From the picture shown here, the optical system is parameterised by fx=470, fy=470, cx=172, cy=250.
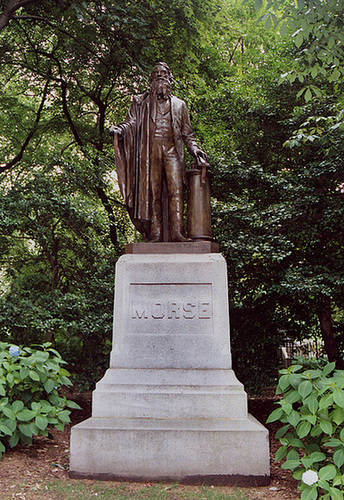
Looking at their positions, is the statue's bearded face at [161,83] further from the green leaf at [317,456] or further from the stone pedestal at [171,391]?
the green leaf at [317,456]

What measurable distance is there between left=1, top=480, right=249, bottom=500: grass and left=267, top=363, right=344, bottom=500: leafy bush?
620 millimetres

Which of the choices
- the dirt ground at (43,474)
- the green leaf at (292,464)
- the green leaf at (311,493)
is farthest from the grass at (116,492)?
the green leaf at (311,493)

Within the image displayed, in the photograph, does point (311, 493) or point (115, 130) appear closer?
point (311, 493)

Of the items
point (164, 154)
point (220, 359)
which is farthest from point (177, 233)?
point (220, 359)

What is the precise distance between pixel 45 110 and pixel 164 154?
899 cm

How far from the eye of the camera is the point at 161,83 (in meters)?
6.00

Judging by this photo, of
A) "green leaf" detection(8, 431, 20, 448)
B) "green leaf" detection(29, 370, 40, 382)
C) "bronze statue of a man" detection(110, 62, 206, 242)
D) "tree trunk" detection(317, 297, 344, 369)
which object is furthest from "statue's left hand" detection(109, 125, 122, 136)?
"tree trunk" detection(317, 297, 344, 369)

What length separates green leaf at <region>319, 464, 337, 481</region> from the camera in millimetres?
3605

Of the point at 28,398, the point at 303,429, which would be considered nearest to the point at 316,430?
the point at 303,429

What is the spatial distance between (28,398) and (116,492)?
1.61 meters

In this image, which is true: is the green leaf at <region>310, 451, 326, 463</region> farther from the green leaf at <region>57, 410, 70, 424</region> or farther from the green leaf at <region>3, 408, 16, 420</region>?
the green leaf at <region>3, 408, 16, 420</region>

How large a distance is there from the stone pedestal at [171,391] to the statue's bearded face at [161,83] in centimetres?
211

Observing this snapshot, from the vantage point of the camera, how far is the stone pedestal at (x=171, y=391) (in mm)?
4426

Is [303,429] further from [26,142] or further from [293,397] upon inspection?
[26,142]
